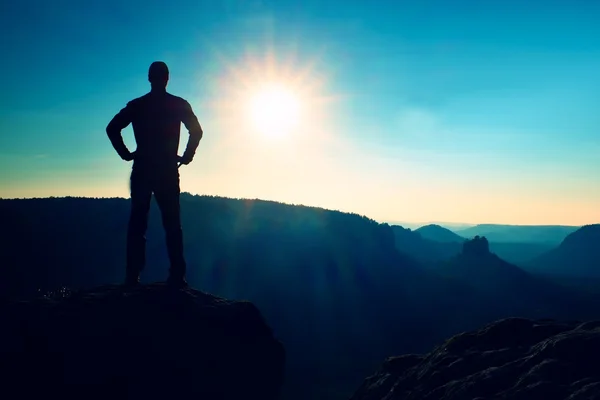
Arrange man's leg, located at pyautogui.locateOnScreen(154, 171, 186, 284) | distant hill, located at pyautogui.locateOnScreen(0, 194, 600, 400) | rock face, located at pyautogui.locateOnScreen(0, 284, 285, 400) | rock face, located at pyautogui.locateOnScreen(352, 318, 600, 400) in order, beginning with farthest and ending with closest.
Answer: distant hill, located at pyautogui.locateOnScreen(0, 194, 600, 400)
man's leg, located at pyautogui.locateOnScreen(154, 171, 186, 284)
rock face, located at pyautogui.locateOnScreen(0, 284, 285, 400)
rock face, located at pyautogui.locateOnScreen(352, 318, 600, 400)

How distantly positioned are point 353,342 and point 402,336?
10341mm

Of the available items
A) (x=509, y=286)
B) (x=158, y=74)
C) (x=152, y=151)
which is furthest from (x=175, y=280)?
(x=509, y=286)

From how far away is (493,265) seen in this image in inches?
5551

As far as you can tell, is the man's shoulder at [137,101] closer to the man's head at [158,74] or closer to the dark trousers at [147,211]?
the man's head at [158,74]

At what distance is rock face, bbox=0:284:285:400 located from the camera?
20.4 feet

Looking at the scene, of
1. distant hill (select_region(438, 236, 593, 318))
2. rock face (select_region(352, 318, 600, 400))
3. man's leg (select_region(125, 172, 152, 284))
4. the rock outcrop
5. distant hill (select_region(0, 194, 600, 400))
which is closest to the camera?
rock face (select_region(352, 318, 600, 400))

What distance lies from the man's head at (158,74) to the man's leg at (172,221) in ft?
5.96

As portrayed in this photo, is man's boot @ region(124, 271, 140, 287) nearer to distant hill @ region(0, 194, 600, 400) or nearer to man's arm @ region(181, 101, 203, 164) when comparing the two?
man's arm @ region(181, 101, 203, 164)

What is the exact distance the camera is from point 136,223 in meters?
8.62

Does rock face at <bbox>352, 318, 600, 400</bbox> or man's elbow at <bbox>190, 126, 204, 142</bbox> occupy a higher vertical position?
man's elbow at <bbox>190, 126, 204, 142</bbox>

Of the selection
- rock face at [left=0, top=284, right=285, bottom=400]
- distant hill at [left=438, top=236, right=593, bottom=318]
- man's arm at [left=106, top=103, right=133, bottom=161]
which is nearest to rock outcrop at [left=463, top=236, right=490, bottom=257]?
distant hill at [left=438, top=236, right=593, bottom=318]

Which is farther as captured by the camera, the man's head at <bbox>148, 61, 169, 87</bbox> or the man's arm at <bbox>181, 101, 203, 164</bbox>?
the man's arm at <bbox>181, 101, 203, 164</bbox>

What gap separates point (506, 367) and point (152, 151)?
7.16 meters

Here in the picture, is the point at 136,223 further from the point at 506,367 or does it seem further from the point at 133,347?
the point at 506,367
